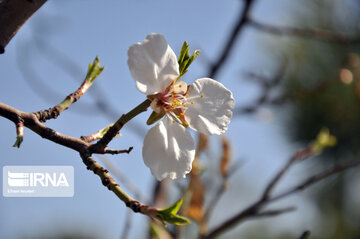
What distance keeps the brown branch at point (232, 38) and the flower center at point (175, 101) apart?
76cm

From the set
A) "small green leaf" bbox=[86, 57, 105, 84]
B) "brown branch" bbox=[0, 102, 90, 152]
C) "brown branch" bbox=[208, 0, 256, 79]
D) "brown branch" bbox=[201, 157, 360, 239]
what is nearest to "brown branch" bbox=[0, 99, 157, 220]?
"brown branch" bbox=[0, 102, 90, 152]

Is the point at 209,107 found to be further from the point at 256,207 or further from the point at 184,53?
the point at 256,207

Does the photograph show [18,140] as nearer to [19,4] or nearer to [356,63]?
[19,4]

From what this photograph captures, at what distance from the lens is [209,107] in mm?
516

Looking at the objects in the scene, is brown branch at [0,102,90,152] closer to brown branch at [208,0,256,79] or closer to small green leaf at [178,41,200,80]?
small green leaf at [178,41,200,80]

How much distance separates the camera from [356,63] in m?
1.55

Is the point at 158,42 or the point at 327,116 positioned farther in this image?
the point at 327,116

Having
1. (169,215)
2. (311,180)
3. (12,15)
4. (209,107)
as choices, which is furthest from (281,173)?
(12,15)

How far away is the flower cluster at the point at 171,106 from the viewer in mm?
447

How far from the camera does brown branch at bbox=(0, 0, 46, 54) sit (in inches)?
17.7

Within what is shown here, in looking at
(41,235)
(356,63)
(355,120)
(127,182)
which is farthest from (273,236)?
(127,182)

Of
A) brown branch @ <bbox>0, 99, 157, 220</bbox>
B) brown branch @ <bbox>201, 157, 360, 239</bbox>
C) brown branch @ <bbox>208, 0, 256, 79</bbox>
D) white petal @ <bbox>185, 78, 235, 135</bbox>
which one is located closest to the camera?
brown branch @ <bbox>0, 99, 157, 220</bbox>

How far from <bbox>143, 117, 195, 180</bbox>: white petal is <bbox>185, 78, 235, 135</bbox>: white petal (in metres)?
0.02

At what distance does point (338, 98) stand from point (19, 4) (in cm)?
404
